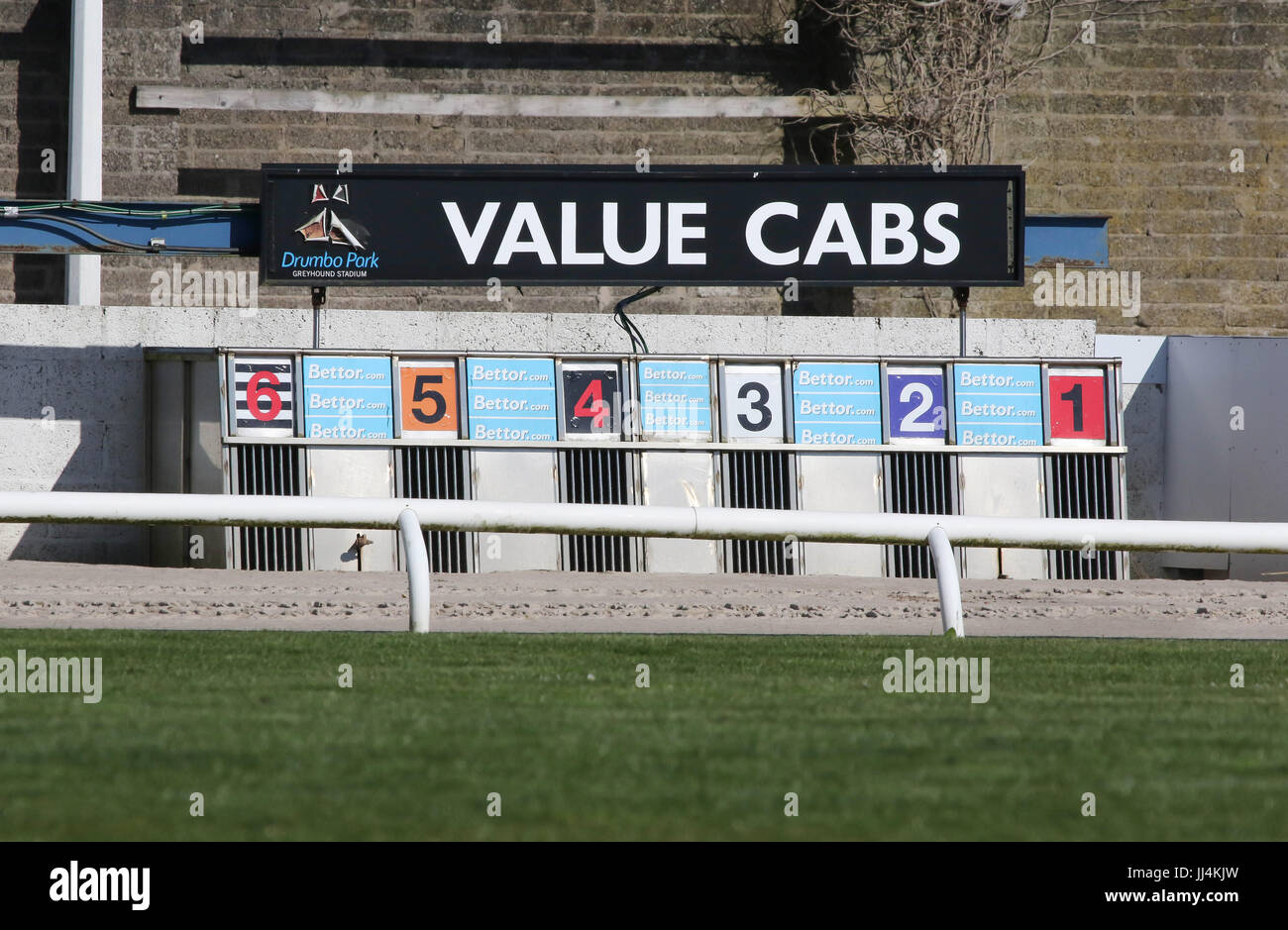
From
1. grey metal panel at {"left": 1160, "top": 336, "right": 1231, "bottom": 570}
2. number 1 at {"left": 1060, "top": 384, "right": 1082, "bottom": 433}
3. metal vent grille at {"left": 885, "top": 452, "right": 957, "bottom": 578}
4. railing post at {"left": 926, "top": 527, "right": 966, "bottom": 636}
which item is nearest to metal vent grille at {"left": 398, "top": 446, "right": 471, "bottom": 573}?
metal vent grille at {"left": 885, "top": 452, "right": 957, "bottom": 578}

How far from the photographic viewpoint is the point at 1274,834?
11.3 feet

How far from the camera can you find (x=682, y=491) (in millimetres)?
14156

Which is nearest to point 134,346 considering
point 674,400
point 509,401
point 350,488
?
point 350,488

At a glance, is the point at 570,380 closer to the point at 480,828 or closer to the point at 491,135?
the point at 491,135

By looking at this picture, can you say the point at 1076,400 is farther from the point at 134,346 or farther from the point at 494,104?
the point at 134,346

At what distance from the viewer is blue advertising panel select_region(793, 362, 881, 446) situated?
1432 centimetres

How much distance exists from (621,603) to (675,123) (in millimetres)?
9102

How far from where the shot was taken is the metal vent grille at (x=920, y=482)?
563 inches

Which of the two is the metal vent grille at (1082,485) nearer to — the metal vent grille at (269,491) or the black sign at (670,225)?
the black sign at (670,225)

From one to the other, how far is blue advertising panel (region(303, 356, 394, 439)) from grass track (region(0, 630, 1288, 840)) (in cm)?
703

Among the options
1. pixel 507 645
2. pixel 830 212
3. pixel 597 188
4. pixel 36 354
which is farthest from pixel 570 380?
pixel 507 645

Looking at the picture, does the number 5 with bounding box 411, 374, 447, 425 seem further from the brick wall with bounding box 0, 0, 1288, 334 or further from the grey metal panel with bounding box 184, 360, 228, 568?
the brick wall with bounding box 0, 0, 1288, 334

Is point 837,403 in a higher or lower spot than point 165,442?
higher

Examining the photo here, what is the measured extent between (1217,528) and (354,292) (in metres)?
11.7
